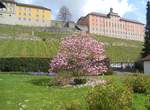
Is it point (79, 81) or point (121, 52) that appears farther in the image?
point (121, 52)

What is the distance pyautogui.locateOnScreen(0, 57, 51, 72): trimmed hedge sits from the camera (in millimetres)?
48281

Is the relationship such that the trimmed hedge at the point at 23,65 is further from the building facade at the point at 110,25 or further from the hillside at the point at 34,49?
the building facade at the point at 110,25

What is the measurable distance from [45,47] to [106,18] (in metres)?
92.3

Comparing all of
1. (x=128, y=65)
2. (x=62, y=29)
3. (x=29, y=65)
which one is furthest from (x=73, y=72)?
(x=62, y=29)

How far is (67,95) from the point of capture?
877 inches

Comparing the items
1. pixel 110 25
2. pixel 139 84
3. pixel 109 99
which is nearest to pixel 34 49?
pixel 139 84

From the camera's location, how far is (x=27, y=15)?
523 ft

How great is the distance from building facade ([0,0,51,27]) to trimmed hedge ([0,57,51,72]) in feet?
318

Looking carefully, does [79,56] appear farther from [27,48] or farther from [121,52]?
[121,52]

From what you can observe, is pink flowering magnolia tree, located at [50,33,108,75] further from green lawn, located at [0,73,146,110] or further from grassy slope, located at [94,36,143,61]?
grassy slope, located at [94,36,143,61]

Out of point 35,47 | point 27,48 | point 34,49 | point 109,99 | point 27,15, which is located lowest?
point 109,99

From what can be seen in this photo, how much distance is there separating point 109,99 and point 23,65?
3566cm

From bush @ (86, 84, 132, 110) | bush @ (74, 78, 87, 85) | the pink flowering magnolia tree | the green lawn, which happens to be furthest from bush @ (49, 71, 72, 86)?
bush @ (86, 84, 132, 110)

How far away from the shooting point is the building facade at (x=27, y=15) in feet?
489
